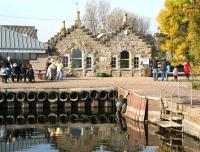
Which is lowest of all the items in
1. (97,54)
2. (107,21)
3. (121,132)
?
(121,132)

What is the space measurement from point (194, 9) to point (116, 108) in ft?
50.9

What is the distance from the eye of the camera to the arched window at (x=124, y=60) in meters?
49.7

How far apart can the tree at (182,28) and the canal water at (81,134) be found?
3742 millimetres

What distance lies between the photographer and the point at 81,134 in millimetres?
25938

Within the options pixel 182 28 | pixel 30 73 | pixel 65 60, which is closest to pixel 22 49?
pixel 65 60

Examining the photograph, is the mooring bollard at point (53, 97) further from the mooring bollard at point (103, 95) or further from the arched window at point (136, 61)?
the arched window at point (136, 61)

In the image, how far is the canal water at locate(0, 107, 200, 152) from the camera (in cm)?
2217

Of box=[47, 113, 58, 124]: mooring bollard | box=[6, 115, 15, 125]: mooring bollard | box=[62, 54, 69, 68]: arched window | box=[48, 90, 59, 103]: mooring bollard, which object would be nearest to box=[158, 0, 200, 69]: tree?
box=[47, 113, 58, 124]: mooring bollard

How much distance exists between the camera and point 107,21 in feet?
272

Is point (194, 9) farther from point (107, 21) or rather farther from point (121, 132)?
point (107, 21)

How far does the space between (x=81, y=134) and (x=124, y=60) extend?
966 inches

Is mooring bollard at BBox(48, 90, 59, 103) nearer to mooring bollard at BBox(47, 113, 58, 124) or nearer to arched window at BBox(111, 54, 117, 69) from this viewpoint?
mooring bollard at BBox(47, 113, 58, 124)

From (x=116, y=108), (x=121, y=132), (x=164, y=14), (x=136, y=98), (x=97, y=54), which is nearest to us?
(x=164, y=14)

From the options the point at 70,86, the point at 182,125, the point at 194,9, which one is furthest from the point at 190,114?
the point at 70,86
